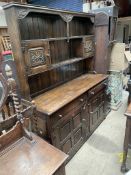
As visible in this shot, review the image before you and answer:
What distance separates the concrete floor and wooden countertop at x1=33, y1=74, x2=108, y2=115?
0.87 meters

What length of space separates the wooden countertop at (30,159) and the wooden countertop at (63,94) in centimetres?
42

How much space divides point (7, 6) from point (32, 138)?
1230 mm

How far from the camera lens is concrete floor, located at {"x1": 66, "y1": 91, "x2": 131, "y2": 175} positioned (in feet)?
6.20

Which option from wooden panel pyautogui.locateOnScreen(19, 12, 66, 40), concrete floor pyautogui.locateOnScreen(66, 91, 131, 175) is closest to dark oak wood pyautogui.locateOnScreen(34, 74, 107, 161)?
concrete floor pyautogui.locateOnScreen(66, 91, 131, 175)

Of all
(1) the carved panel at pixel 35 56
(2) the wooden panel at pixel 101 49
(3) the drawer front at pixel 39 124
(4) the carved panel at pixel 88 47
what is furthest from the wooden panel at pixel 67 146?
(2) the wooden panel at pixel 101 49

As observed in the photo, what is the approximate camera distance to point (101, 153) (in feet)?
7.04

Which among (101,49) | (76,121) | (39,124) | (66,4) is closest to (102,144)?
(76,121)

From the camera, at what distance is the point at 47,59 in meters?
1.84

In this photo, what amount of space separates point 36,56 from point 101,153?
1617mm

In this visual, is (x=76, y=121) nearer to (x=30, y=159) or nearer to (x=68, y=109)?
(x=68, y=109)

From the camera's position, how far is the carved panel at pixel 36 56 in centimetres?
164

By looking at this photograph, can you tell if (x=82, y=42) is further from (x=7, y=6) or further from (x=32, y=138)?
(x=32, y=138)

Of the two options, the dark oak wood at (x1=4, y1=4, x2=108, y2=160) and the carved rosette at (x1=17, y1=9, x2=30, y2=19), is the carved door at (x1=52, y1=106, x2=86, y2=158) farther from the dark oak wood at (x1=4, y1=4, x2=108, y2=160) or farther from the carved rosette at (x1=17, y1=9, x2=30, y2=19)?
the carved rosette at (x1=17, y1=9, x2=30, y2=19)

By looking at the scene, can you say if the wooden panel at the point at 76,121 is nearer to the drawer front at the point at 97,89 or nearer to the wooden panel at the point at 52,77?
the drawer front at the point at 97,89
